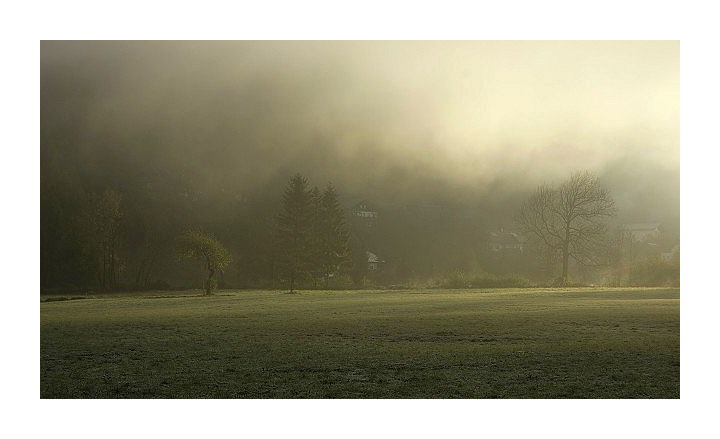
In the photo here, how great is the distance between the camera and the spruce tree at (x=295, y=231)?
43.9 ft

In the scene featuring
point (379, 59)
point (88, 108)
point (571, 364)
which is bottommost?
point (571, 364)

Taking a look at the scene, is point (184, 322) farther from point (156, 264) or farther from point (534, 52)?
point (534, 52)

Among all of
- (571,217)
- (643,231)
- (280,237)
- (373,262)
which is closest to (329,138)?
(280,237)

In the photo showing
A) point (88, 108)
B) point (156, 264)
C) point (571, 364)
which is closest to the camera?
point (571, 364)

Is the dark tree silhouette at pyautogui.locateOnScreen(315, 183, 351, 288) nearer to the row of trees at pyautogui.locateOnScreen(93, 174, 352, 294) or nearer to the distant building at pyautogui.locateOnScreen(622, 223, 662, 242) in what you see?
the row of trees at pyautogui.locateOnScreen(93, 174, 352, 294)

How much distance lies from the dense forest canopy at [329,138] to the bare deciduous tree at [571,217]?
356 mm

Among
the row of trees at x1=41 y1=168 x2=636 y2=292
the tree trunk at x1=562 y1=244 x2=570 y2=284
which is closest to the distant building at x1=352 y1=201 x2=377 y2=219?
the row of trees at x1=41 y1=168 x2=636 y2=292

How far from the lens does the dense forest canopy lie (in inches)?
494

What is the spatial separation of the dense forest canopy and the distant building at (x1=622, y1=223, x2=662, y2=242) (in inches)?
6.1

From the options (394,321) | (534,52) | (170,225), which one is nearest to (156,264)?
(170,225)

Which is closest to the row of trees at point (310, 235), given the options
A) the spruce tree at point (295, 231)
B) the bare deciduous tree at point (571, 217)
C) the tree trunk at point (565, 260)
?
the spruce tree at point (295, 231)

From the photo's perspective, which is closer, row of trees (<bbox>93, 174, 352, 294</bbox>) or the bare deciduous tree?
row of trees (<bbox>93, 174, 352, 294</bbox>)
